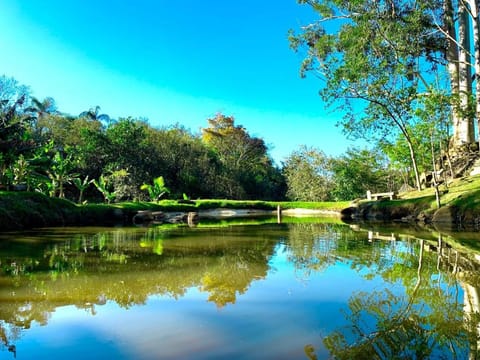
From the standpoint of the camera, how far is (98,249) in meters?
8.06

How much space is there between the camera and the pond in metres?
2.57

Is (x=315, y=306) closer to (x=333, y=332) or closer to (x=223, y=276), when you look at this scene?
(x=333, y=332)

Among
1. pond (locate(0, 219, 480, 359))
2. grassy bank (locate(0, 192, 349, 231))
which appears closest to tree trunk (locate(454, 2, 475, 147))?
pond (locate(0, 219, 480, 359))

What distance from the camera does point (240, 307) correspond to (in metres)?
3.61

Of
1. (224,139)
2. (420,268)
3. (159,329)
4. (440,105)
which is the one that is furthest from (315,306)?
(224,139)

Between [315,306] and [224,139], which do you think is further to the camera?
[224,139]

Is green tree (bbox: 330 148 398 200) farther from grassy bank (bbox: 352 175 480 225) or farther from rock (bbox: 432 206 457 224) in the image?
rock (bbox: 432 206 457 224)

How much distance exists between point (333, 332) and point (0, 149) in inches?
718

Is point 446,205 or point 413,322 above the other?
point 446,205

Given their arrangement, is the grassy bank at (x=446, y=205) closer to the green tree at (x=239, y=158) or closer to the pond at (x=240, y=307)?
the pond at (x=240, y=307)

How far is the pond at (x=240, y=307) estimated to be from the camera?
101 inches

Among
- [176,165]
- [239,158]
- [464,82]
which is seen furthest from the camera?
[239,158]

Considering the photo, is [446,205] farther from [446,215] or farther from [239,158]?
[239,158]

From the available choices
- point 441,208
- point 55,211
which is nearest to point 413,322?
point 441,208
